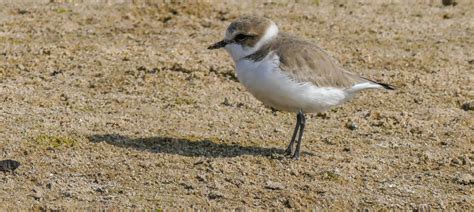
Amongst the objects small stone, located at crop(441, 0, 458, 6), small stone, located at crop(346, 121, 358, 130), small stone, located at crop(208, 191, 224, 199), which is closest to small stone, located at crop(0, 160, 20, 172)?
small stone, located at crop(208, 191, 224, 199)

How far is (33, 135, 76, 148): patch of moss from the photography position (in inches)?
327

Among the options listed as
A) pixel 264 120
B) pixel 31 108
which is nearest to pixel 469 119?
pixel 264 120

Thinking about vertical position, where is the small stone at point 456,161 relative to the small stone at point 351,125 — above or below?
above

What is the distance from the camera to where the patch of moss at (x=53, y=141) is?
8.30 meters

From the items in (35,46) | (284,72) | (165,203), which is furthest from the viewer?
(35,46)

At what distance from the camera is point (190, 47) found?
11.6 meters

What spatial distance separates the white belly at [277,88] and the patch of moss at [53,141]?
63.9 inches

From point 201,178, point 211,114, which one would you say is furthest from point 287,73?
point 211,114

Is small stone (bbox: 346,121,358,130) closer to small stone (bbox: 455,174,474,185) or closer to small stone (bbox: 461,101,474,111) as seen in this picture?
small stone (bbox: 461,101,474,111)

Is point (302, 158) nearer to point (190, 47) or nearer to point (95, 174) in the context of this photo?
point (95, 174)

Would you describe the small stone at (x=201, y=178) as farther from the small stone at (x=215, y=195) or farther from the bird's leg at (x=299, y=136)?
the bird's leg at (x=299, y=136)

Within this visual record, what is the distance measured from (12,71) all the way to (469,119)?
4921 mm

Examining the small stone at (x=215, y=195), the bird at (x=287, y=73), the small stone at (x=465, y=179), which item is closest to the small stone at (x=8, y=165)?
the small stone at (x=215, y=195)

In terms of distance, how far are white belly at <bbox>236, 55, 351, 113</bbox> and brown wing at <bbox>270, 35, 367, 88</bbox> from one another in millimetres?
67
